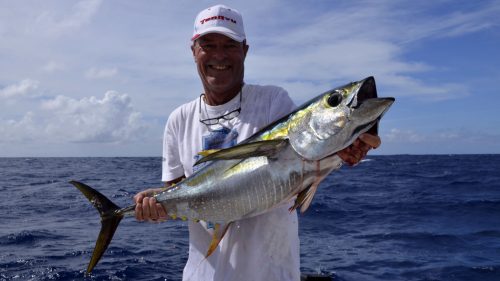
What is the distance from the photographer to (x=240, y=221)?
325cm

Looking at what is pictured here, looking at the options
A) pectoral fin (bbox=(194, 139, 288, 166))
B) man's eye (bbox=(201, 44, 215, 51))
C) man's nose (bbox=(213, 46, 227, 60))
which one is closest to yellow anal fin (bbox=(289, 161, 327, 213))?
pectoral fin (bbox=(194, 139, 288, 166))

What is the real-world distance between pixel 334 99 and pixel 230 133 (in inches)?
37.8

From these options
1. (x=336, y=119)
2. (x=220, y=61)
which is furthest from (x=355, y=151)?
(x=220, y=61)

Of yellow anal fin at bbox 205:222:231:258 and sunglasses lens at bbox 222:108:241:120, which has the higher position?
sunglasses lens at bbox 222:108:241:120

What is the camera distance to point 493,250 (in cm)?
1060

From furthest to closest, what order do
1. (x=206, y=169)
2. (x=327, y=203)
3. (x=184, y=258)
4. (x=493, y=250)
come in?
(x=327, y=203), (x=493, y=250), (x=184, y=258), (x=206, y=169)

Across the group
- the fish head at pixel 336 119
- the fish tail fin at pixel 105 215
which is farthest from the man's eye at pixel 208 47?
the fish tail fin at pixel 105 215

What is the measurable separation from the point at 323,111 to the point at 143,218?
1.58m

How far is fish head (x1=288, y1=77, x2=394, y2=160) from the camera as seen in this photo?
99.8 inches

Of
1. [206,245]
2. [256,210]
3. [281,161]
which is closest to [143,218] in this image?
[206,245]

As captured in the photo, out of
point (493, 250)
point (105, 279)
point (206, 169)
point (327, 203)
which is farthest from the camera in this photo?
point (327, 203)

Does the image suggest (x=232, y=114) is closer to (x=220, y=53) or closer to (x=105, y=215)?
(x=220, y=53)

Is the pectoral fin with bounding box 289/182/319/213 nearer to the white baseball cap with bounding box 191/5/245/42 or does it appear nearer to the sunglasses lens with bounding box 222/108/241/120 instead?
the sunglasses lens with bounding box 222/108/241/120

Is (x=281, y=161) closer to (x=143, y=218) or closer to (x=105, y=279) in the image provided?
(x=143, y=218)
